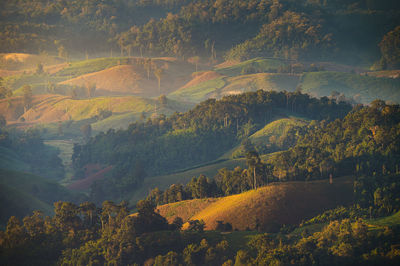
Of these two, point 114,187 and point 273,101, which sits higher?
point 273,101

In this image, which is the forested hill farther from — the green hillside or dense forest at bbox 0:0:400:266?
the green hillside

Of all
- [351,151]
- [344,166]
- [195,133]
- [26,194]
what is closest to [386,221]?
[344,166]

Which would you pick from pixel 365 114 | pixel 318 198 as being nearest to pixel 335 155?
pixel 365 114

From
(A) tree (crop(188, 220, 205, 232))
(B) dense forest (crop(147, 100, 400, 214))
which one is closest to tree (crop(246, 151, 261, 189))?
(B) dense forest (crop(147, 100, 400, 214))

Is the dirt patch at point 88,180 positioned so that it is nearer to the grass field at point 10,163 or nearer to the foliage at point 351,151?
the grass field at point 10,163

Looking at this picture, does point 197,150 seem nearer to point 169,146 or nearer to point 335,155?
point 169,146

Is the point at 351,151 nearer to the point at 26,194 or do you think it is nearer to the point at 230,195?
the point at 230,195

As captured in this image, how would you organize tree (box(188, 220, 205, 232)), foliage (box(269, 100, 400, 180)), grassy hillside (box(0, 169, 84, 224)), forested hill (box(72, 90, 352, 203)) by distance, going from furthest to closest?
1. forested hill (box(72, 90, 352, 203))
2. grassy hillside (box(0, 169, 84, 224))
3. foliage (box(269, 100, 400, 180))
4. tree (box(188, 220, 205, 232))
